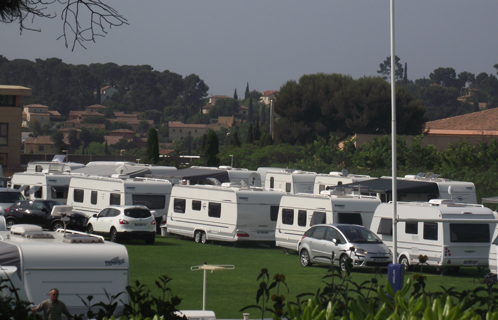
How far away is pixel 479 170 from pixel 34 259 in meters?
28.3

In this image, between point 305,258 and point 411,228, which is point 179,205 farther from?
point 411,228

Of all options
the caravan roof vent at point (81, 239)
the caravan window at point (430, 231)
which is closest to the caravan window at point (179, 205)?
the caravan window at point (430, 231)

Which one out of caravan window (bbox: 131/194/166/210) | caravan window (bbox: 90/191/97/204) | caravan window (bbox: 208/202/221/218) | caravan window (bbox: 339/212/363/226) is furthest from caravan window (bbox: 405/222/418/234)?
caravan window (bbox: 90/191/97/204)

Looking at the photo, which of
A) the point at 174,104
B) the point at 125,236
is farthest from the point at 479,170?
the point at 174,104

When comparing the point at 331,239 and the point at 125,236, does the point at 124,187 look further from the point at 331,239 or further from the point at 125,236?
the point at 331,239

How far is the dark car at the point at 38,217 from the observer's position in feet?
89.3

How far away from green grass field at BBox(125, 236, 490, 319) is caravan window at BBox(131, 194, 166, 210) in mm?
2346

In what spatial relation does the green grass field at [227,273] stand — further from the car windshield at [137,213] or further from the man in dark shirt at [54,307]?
the man in dark shirt at [54,307]

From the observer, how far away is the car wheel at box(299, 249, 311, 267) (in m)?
20.3

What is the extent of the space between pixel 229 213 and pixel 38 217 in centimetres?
828

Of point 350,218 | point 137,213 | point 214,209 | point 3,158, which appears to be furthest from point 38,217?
point 3,158

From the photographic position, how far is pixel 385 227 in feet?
68.1

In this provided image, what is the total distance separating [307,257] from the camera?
2031 cm

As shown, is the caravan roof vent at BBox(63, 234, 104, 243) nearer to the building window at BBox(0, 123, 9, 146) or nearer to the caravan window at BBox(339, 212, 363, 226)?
the caravan window at BBox(339, 212, 363, 226)
